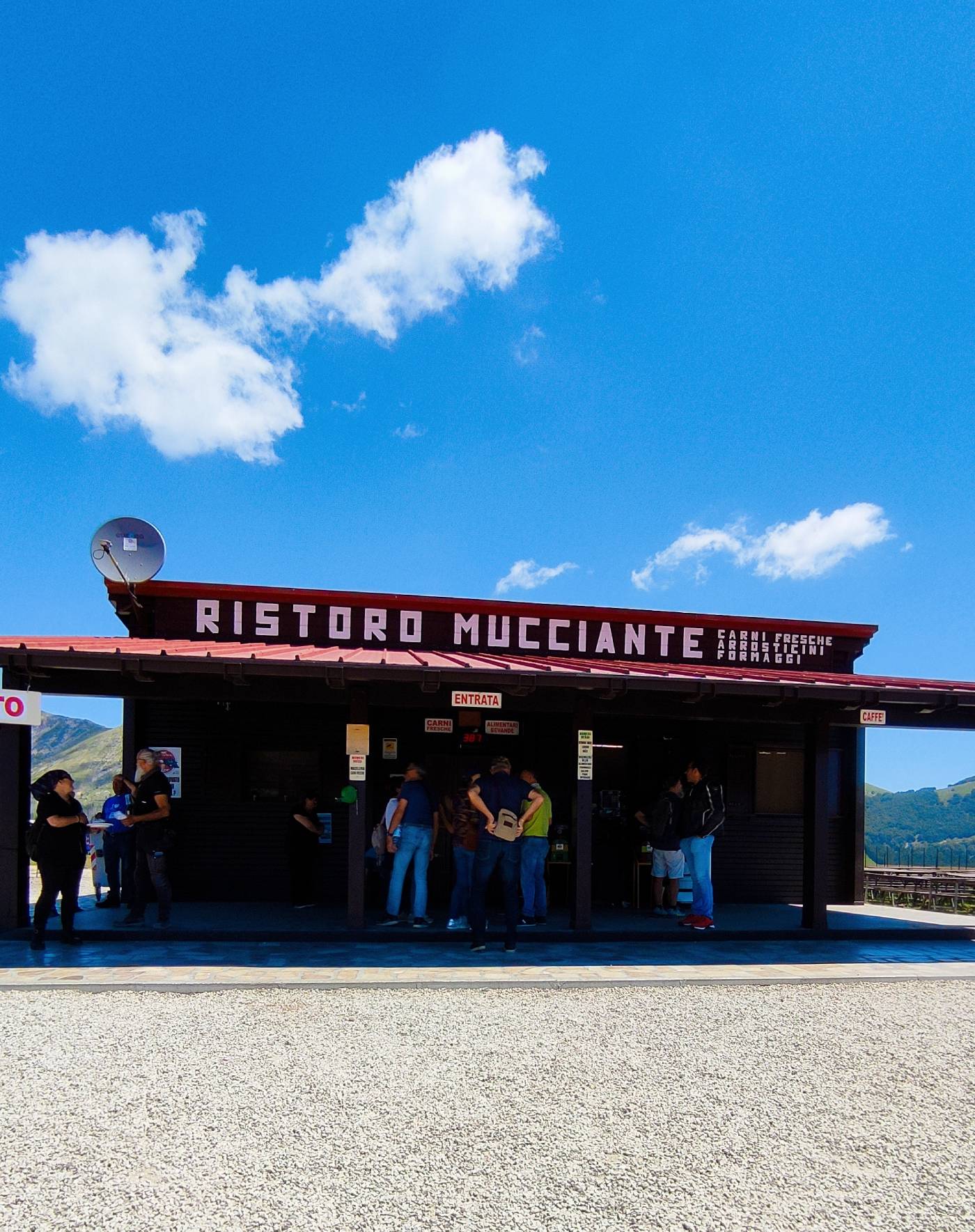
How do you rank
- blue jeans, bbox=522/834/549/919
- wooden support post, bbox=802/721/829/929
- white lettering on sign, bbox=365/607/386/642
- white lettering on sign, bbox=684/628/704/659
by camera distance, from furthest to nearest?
white lettering on sign, bbox=684/628/704/659, white lettering on sign, bbox=365/607/386/642, wooden support post, bbox=802/721/829/929, blue jeans, bbox=522/834/549/919

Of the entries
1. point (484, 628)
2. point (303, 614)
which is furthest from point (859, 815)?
point (303, 614)

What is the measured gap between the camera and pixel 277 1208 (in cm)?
352

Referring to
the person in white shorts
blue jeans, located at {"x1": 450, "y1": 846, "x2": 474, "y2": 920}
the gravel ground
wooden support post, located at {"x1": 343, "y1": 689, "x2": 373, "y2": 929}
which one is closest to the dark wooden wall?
the person in white shorts

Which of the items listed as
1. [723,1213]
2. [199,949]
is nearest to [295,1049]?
[723,1213]

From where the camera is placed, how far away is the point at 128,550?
1258 cm

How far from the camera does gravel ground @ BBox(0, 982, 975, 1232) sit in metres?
3.58

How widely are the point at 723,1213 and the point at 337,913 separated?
7984 mm

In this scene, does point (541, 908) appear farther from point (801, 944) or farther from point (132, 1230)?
point (132, 1230)

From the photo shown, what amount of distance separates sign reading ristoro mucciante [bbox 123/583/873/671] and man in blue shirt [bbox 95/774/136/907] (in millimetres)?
2896

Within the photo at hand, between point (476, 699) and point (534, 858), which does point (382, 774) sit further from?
point (476, 699)


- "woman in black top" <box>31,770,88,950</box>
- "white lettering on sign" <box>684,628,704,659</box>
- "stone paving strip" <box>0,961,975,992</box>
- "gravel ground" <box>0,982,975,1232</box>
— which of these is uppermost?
"white lettering on sign" <box>684,628,704,659</box>

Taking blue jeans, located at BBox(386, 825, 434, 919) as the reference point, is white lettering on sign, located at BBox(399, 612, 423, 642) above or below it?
above

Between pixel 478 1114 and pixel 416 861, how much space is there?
18.1 feet

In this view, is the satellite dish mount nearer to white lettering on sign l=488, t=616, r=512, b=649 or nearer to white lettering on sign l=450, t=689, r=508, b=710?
white lettering on sign l=488, t=616, r=512, b=649
